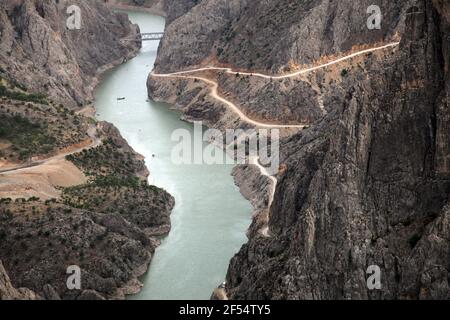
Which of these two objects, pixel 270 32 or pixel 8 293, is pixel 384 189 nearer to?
pixel 8 293

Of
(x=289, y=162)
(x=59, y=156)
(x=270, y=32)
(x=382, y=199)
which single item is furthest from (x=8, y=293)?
(x=270, y=32)

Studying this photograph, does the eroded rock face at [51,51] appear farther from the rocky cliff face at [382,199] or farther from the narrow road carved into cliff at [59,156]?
the rocky cliff face at [382,199]

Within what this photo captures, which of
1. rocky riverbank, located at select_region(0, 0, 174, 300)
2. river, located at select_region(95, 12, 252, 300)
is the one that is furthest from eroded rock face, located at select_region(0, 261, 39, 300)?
river, located at select_region(95, 12, 252, 300)

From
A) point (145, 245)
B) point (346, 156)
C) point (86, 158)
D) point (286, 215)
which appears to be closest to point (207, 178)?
point (86, 158)

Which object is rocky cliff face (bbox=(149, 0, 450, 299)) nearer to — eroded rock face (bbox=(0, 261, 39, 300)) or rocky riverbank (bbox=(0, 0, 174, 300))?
rocky riverbank (bbox=(0, 0, 174, 300))

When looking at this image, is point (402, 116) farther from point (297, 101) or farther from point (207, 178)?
point (297, 101)

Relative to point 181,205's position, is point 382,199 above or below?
above
